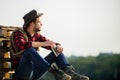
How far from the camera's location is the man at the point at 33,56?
30.2 ft

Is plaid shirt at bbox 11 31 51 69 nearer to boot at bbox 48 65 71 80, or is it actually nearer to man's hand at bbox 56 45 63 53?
man's hand at bbox 56 45 63 53

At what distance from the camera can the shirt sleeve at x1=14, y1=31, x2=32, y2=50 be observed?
9.22 m

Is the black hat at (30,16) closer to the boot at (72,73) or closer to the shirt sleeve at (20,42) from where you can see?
the shirt sleeve at (20,42)

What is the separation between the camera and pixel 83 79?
9703 millimetres

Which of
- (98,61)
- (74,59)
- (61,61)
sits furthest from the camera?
(74,59)

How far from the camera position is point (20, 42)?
30.5 feet

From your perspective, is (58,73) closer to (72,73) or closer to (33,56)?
(72,73)

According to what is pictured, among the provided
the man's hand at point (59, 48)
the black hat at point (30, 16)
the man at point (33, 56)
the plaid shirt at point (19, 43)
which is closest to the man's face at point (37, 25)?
the man at point (33, 56)

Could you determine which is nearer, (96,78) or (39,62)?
(39,62)

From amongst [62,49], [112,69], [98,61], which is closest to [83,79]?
[62,49]

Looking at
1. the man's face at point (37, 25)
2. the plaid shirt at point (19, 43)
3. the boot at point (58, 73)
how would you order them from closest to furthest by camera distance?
the plaid shirt at point (19, 43), the boot at point (58, 73), the man's face at point (37, 25)

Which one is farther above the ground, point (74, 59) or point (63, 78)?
point (63, 78)

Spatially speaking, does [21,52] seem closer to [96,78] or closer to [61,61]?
[61,61]

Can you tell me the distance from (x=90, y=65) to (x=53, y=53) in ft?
338
